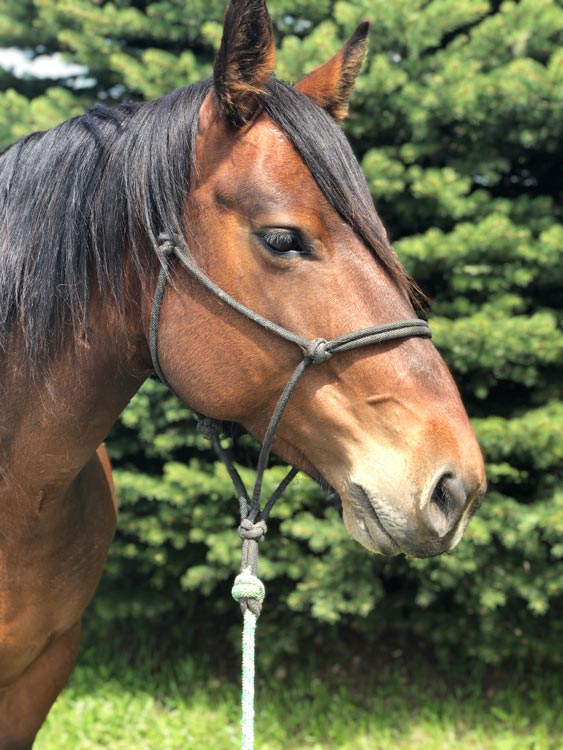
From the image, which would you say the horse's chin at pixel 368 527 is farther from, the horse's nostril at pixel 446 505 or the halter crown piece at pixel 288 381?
the halter crown piece at pixel 288 381

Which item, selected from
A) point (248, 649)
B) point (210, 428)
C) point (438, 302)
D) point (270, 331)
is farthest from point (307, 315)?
point (438, 302)

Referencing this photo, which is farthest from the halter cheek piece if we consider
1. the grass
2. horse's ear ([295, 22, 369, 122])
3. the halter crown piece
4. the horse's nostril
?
the grass

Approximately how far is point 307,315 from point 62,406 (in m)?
0.65

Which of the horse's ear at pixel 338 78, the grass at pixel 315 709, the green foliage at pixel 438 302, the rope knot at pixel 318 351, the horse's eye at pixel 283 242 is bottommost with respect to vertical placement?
the grass at pixel 315 709

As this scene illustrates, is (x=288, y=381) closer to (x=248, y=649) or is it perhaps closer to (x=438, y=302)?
(x=248, y=649)

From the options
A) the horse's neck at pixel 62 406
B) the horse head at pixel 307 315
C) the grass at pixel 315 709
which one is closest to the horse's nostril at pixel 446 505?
the horse head at pixel 307 315

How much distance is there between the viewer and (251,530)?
1646 mm

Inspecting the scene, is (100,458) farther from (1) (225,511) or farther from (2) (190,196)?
(1) (225,511)

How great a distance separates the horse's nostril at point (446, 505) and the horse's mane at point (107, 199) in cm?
46

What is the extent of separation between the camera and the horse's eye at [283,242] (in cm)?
157

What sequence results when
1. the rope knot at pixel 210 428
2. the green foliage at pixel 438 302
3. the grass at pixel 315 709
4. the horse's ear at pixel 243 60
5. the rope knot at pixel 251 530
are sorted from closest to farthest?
the horse's ear at pixel 243 60 → the rope knot at pixel 251 530 → the rope knot at pixel 210 428 → the green foliage at pixel 438 302 → the grass at pixel 315 709

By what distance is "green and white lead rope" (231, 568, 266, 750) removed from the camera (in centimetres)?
144

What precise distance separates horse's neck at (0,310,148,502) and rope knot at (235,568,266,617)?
548mm

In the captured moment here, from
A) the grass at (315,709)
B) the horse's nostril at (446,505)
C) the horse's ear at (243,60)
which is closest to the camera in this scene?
the horse's nostril at (446,505)
